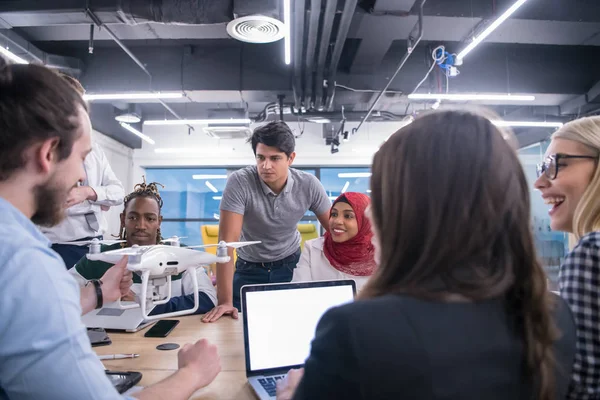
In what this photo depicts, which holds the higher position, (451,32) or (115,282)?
(451,32)

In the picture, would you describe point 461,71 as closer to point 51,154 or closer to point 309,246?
point 309,246

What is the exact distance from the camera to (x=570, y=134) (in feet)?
4.00

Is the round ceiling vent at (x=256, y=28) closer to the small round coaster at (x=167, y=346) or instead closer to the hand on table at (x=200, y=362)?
the small round coaster at (x=167, y=346)

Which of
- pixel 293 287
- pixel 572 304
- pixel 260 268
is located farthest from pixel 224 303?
pixel 572 304

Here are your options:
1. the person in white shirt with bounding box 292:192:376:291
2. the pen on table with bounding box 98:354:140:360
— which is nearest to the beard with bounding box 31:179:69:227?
the pen on table with bounding box 98:354:140:360

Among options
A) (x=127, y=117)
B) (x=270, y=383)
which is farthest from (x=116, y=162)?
(x=270, y=383)

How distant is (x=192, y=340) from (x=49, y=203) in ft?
2.69

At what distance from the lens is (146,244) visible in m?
2.29

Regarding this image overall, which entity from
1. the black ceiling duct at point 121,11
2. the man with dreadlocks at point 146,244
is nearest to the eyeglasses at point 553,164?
the man with dreadlocks at point 146,244

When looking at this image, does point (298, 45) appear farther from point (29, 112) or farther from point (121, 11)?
point (29, 112)

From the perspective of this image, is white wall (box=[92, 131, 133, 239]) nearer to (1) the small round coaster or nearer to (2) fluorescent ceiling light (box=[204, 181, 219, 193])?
(2) fluorescent ceiling light (box=[204, 181, 219, 193])

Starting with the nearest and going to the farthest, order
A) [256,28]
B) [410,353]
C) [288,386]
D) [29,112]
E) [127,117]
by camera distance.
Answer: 1. [410,353]
2. [29,112]
3. [288,386]
4. [256,28]
5. [127,117]

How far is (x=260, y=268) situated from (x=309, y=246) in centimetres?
38

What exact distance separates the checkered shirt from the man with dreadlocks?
1.44 m
